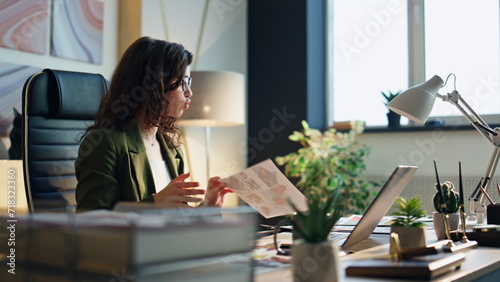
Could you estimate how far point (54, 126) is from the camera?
2172 millimetres

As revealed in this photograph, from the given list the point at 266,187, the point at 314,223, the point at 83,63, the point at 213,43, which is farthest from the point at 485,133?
the point at 213,43

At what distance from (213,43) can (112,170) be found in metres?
2.67

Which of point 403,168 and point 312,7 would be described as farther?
point 312,7

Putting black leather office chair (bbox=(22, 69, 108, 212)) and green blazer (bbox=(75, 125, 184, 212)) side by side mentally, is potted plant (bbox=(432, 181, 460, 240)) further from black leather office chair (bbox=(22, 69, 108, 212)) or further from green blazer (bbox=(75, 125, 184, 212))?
black leather office chair (bbox=(22, 69, 108, 212))

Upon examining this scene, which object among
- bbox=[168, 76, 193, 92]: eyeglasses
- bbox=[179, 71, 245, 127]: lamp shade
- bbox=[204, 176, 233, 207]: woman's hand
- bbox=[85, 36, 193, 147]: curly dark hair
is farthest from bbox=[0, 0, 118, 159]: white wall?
bbox=[204, 176, 233, 207]: woman's hand

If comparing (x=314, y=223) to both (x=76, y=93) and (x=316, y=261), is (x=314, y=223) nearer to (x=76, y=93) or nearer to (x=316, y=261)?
(x=316, y=261)

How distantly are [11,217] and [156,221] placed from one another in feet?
1.26

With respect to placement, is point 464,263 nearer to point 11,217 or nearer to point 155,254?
point 155,254

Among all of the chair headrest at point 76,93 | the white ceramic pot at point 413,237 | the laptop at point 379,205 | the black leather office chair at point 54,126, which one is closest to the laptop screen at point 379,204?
the laptop at point 379,205

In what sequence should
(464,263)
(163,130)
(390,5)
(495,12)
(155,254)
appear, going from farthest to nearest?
1. (390,5)
2. (495,12)
3. (163,130)
4. (464,263)
5. (155,254)

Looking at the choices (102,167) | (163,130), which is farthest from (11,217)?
(163,130)

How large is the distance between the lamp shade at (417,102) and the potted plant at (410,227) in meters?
0.45

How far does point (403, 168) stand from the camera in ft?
5.29

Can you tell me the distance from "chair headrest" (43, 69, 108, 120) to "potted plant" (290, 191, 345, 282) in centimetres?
136
